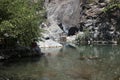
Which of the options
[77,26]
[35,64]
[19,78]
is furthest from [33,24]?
[77,26]

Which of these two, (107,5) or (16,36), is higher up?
(107,5)

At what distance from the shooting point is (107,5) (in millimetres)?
101438

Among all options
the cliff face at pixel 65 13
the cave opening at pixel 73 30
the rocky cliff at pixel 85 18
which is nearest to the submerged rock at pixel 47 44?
the rocky cliff at pixel 85 18

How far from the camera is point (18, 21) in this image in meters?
40.0

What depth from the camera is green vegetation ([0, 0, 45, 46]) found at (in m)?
38.7

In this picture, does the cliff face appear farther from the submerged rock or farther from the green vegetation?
the green vegetation

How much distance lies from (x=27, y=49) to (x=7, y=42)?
471 cm

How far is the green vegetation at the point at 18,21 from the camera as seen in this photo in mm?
38719

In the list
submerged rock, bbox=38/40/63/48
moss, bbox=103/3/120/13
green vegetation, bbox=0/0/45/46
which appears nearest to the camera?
green vegetation, bbox=0/0/45/46

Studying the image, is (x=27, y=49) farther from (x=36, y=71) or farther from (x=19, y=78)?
(x=19, y=78)

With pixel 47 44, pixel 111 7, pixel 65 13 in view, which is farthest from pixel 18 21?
pixel 65 13

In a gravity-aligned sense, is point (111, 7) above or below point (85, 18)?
above

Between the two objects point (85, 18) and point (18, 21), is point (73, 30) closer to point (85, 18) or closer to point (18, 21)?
point (85, 18)

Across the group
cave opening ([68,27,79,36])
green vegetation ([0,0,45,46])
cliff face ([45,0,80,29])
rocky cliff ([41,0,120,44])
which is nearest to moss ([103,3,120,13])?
rocky cliff ([41,0,120,44])
